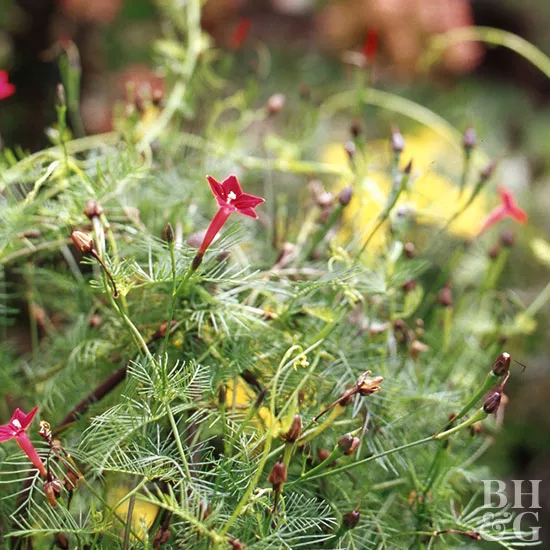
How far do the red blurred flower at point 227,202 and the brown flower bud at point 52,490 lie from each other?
13 cm

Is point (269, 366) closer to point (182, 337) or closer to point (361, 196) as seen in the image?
point (182, 337)

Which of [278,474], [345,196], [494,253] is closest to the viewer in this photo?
[278,474]

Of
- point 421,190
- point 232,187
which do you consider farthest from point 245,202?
point 421,190

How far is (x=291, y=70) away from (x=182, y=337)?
1.85 m

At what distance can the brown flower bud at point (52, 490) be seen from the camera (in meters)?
0.32

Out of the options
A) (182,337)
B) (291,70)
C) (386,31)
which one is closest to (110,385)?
(182,337)

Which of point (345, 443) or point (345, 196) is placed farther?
point (345, 196)

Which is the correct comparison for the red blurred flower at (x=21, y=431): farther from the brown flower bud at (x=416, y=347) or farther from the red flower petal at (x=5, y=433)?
the brown flower bud at (x=416, y=347)

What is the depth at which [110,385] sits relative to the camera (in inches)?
16.0

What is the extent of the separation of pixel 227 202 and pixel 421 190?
0.40 metres

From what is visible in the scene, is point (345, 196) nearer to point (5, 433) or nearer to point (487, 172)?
point (487, 172)

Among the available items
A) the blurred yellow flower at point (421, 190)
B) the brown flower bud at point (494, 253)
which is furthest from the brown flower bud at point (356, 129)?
the brown flower bud at point (494, 253)

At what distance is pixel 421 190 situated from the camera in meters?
0.71

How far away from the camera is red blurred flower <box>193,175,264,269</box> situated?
0.34 m
